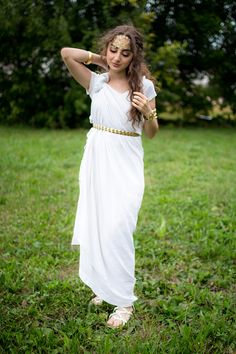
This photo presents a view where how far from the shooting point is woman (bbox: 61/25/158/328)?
2.97 metres

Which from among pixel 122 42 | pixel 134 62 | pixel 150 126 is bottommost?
pixel 150 126

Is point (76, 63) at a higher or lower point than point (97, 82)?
higher

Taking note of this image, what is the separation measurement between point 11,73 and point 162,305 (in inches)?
450

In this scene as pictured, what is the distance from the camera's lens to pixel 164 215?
220 inches

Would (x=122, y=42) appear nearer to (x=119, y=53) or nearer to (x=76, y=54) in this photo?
(x=119, y=53)

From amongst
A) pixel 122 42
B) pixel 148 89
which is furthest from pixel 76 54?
pixel 148 89

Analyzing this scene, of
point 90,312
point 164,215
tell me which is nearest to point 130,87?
point 90,312

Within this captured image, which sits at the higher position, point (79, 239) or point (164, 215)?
point (79, 239)

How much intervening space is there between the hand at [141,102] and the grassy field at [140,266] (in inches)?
62.1

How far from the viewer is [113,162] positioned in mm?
3020

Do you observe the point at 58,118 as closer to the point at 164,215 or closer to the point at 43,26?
the point at 43,26

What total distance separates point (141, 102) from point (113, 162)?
0.49 metres

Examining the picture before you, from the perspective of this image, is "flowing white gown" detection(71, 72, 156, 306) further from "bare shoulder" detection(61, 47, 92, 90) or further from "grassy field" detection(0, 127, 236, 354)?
"grassy field" detection(0, 127, 236, 354)

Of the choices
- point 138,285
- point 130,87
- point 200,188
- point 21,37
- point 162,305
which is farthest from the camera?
point 21,37
